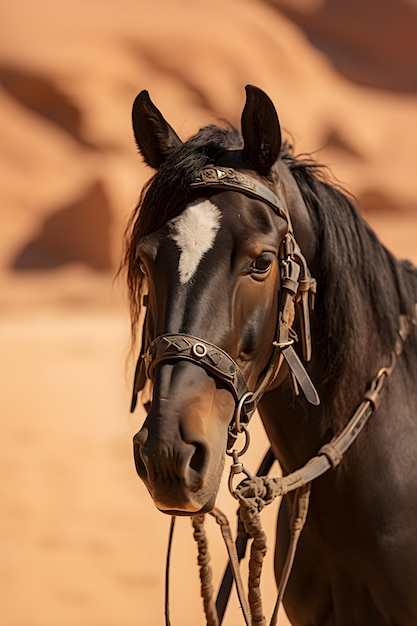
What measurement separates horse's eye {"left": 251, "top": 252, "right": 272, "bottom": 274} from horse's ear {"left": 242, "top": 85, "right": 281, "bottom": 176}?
26cm

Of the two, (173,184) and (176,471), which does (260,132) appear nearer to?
(173,184)

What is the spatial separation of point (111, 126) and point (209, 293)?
1262cm

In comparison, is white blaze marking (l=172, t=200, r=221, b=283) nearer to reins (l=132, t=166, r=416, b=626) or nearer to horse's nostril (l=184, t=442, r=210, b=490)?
reins (l=132, t=166, r=416, b=626)

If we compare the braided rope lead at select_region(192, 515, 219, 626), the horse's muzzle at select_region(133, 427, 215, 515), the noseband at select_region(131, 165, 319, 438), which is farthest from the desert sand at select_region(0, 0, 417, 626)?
the horse's muzzle at select_region(133, 427, 215, 515)

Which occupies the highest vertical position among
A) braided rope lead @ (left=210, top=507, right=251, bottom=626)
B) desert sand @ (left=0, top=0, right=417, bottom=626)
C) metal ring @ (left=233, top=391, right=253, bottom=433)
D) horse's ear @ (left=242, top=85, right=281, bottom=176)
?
desert sand @ (left=0, top=0, right=417, bottom=626)

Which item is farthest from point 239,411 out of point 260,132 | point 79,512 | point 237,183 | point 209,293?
point 79,512

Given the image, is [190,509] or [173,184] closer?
[190,509]

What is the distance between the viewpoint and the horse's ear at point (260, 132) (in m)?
1.96

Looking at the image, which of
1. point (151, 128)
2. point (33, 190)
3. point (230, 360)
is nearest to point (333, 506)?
point (230, 360)

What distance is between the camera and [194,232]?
6.07 ft

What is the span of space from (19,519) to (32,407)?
1657 mm

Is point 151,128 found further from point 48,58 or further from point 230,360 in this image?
point 48,58

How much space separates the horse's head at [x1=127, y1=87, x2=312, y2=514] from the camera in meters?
1.70

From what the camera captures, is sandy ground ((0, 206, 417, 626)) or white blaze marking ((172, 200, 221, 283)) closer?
white blaze marking ((172, 200, 221, 283))
